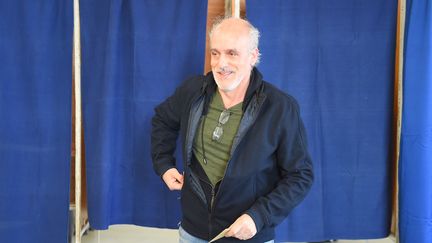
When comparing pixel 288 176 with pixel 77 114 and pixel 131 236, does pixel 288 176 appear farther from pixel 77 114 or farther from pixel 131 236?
pixel 131 236

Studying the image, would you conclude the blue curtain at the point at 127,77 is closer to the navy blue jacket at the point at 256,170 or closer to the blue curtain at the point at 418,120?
the navy blue jacket at the point at 256,170

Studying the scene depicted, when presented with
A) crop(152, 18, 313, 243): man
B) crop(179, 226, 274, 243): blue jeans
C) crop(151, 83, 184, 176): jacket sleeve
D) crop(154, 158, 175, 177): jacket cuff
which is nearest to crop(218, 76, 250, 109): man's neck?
crop(152, 18, 313, 243): man

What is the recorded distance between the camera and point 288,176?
1399 mm

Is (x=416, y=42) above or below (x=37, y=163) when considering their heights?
above

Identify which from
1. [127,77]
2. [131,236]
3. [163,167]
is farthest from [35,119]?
[163,167]

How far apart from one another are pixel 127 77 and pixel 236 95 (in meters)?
1.12

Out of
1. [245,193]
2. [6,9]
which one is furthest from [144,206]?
[6,9]

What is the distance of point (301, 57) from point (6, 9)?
1.71 m

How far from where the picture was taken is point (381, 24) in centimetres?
234

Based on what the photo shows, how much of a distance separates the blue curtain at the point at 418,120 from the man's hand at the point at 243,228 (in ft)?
4.47

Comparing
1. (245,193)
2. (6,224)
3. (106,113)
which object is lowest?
(6,224)

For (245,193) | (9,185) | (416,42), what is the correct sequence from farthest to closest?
(9,185) → (416,42) → (245,193)

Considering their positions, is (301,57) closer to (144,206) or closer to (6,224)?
(144,206)

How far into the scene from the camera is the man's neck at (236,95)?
4.73 ft
